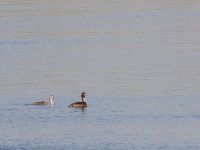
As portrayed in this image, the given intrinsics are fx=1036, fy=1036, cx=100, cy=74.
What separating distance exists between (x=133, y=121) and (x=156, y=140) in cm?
231

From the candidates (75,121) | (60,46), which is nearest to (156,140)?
(75,121)

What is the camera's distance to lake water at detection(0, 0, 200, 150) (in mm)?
24891

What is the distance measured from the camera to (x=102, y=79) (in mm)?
33219

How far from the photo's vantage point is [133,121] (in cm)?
2647

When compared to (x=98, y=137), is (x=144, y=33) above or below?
above

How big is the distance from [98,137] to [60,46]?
18.4 m

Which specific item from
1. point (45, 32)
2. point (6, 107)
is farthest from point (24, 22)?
point (6, 107)

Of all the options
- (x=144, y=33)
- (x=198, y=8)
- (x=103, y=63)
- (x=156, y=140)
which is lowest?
(x=156, y=140)

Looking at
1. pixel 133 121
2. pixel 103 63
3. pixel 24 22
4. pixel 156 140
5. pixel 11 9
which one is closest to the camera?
pixel 156 140

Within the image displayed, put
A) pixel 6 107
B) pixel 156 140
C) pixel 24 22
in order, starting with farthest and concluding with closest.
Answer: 1. pixel 24 22
2. pixel 6 107
3. pixel 156 140

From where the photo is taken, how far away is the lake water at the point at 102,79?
81.7 feet

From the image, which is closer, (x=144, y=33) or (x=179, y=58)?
(x=179, y=58)

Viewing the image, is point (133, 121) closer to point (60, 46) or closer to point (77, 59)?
point (77, 59)

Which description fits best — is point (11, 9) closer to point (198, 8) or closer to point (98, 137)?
point (198, 8)
